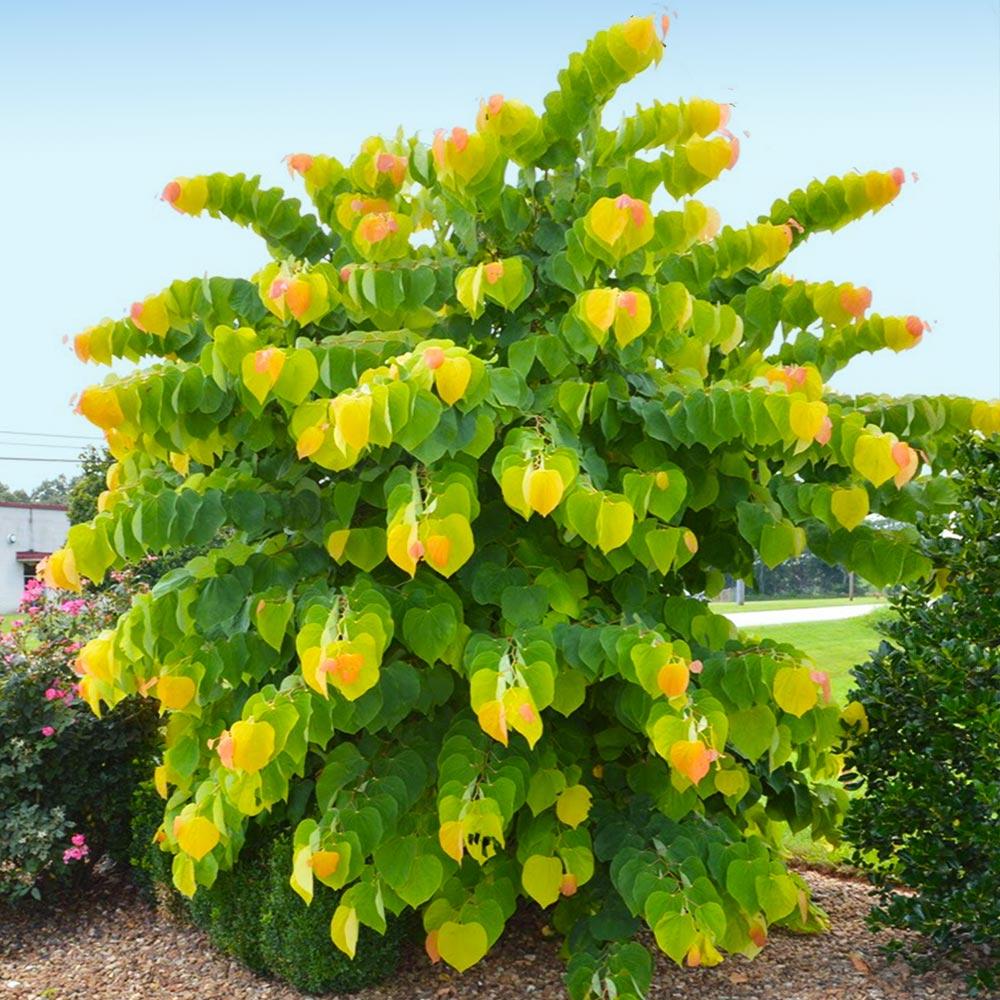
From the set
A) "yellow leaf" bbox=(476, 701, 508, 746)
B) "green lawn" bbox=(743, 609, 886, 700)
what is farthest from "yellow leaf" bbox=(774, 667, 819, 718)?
"green lawn" bbox=(743, 609, 886, 700)

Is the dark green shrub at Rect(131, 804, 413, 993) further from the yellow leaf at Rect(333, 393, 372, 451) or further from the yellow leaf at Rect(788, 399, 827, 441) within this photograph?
the yellow leaf at Rect(788, 399, 827, 441)

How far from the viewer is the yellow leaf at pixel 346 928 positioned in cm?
257

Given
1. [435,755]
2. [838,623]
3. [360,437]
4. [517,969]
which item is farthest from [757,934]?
[838,623]

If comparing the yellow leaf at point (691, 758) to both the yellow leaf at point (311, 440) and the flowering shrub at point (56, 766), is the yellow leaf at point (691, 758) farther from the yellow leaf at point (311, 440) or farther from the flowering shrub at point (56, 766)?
the flowering shrub at point (56, 766)

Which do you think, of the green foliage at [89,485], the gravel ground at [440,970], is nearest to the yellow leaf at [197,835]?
the gravel ground at [440,970]

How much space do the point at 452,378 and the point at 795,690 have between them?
1209 mm

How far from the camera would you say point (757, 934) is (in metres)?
A: 2.99

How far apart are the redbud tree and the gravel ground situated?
299mm

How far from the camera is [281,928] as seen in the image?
3.20 metres

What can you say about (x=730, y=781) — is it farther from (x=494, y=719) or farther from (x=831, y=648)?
(x=831, y=648)

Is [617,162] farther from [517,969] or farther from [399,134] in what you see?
[517,969]

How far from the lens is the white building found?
116 feet

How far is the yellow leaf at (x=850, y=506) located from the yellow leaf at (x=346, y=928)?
170 cm

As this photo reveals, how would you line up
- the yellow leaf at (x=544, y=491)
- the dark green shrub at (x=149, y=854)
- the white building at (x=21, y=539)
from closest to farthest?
the yellow leaf at (x=544, y=491) < the dark green shrub at (x=149, y=854) < the white building at (x=21, y=539)
